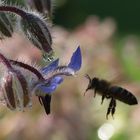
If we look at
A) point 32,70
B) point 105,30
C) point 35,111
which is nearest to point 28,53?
point 35,111

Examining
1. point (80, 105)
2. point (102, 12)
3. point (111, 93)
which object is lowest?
point (102, 12)

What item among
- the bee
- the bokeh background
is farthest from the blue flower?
the bokeh background

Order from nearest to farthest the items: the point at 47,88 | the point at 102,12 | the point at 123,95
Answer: the point at 47,88
the point at 123,95
the point at 102,12

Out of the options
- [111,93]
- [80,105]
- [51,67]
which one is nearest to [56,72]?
[51,67]

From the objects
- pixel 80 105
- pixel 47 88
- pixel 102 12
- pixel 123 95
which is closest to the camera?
pixel 47 88

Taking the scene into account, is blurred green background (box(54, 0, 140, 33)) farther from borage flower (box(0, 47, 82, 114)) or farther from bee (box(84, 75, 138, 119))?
borage flower (box(0, 47, 82, 114))

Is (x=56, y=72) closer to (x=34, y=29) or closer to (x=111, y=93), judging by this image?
(x=34, y=29)

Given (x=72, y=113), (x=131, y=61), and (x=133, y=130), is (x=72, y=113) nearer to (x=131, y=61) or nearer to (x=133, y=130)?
(x=133, y=130)
